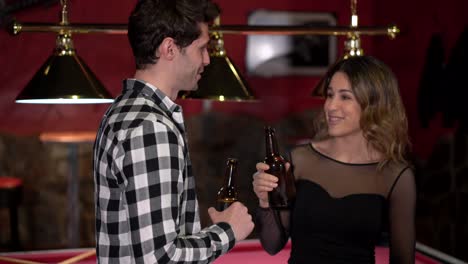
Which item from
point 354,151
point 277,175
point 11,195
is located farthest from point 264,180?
point 11,195

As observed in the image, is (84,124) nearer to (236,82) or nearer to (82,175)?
(82,175)

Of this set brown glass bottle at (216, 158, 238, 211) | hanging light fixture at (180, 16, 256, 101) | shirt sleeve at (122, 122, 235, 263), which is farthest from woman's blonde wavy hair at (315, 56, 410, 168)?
shirt sleeve at (122, 122, 235, 263)

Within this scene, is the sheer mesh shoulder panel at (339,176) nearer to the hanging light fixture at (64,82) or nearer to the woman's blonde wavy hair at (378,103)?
the woman's blonde wavy hair at (378,103)

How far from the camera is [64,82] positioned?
1.80 metres

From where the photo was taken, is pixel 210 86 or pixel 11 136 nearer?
pixel 210 86

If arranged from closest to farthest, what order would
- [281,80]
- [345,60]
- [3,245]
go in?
1. [345,60]
2. [3,245]
3. [281,80]

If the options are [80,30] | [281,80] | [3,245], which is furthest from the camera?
[281,80]

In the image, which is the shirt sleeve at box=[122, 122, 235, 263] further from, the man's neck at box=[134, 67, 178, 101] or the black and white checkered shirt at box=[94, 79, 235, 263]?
the man's neck at box=[134, 67, 178, 101]

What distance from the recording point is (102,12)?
5363 millimetres

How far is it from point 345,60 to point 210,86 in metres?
0.48

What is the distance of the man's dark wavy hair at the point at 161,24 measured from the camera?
1.29 m

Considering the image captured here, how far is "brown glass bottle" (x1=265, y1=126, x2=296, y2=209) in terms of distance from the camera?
1.76 metres

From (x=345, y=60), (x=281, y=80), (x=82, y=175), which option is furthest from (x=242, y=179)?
(x=345, y=60)

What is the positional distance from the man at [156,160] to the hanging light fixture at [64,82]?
0.51m
